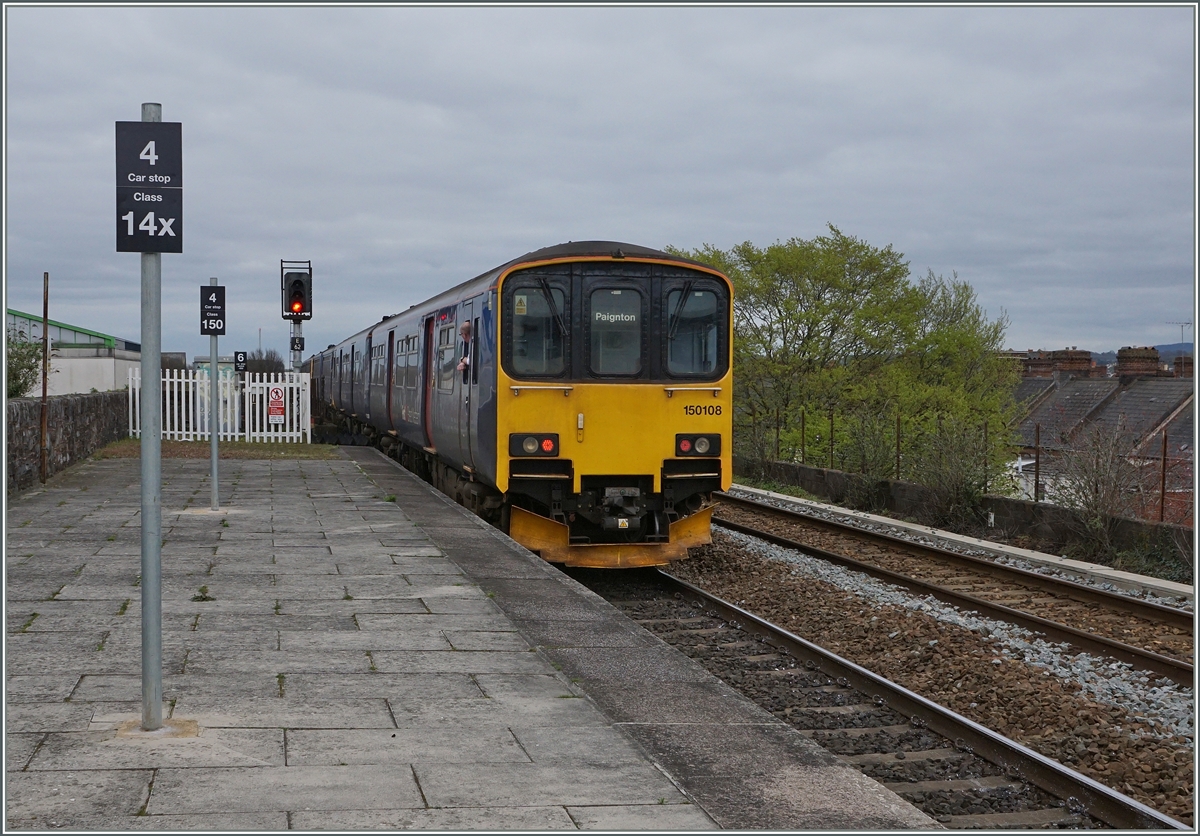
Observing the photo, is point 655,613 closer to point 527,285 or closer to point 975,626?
point 975,626

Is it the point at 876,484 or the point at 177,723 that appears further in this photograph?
the point at 876,484

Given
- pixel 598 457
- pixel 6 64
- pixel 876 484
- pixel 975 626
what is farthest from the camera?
pixel 876 484

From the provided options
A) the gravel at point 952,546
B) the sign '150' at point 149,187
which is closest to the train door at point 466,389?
the gravel at point 952,546

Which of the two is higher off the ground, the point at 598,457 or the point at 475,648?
the point at 598,457

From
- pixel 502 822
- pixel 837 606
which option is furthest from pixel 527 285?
pixel 502 822

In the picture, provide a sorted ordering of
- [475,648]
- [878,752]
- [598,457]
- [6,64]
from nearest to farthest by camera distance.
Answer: [6,64]
[878,752]
[475,648]
[598,457]

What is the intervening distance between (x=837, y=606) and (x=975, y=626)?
4.32 feet

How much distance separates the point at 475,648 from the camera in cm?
705

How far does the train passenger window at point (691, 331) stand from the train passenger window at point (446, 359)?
3.12 metres

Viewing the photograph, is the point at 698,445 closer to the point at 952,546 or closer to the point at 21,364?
the point at 952,546

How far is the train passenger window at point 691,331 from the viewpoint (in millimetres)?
11648

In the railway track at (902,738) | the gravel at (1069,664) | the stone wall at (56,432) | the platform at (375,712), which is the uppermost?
the stone wall at (56,432)

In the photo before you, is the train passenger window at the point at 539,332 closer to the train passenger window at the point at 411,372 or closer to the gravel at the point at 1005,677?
the gravel at the point at 1005,677

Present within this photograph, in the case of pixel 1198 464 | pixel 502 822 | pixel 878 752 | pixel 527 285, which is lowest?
pixel 878 752
